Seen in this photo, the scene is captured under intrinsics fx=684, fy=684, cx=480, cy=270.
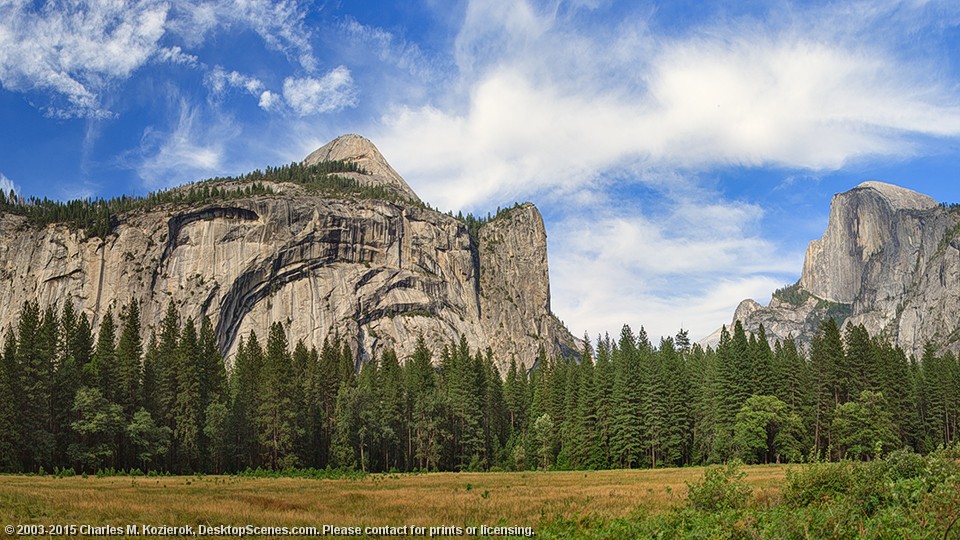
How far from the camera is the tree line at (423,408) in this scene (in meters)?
60.9

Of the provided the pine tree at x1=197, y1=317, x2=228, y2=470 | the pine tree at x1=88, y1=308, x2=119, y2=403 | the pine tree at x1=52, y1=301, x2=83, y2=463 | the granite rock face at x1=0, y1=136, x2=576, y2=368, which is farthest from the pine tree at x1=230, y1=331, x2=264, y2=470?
the granite rock face at x1=0, y1=136, x2=576, y2=368

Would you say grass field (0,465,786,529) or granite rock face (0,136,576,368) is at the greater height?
granite rock face (0,136,576,368)

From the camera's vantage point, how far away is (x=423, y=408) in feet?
287

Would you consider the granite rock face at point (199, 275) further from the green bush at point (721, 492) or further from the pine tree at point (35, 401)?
the green bush at point (721, 492)

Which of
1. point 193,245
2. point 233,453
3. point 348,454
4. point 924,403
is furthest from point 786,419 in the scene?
point 193,245

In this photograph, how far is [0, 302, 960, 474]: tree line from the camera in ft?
200

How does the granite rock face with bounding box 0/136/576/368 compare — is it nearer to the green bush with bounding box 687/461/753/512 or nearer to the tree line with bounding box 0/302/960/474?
the tree line with bounding box 0/302/960/474

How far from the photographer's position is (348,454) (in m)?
77.0

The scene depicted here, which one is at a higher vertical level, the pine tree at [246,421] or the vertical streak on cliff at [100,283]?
the vertical streak on cliff at [100,283]

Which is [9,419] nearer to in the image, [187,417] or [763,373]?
[187,417]

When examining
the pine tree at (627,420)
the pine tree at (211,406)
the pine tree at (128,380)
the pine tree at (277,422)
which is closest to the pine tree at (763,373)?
the pine tree at (627,420)

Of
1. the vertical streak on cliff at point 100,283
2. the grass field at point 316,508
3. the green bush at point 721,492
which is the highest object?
the vertical streak on cliff at point 100,283

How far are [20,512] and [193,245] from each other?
7335 inches

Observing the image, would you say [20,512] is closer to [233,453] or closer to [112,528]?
[112,528]
